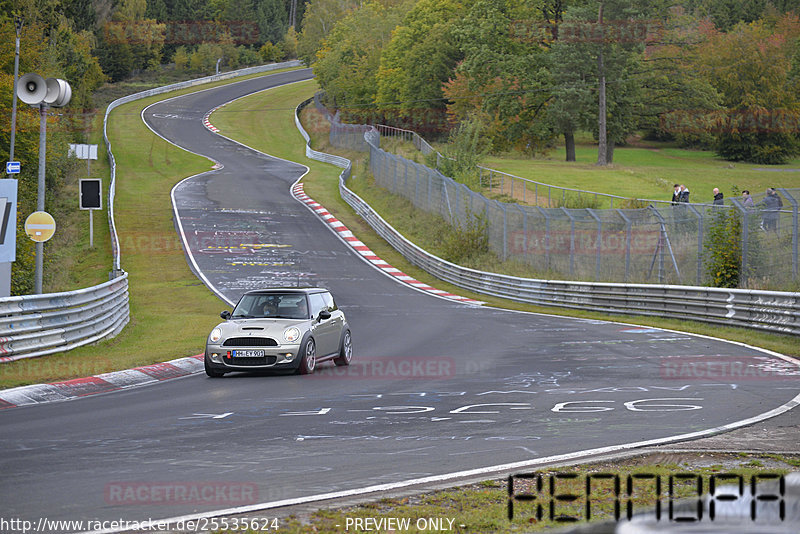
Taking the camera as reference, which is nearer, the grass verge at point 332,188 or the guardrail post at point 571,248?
the grass verge at point 332,188

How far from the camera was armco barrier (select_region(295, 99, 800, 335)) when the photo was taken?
19.9 meters

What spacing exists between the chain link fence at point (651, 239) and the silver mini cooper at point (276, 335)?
10584 millimetres

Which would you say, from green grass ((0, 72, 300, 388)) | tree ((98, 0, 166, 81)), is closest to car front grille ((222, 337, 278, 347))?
green grass ((0, 72, 300, 388))

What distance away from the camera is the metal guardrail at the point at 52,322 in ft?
50.9

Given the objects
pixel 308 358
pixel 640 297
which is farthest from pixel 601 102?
pixel 308 358

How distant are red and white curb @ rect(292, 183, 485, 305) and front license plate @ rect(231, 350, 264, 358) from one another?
16933 mm

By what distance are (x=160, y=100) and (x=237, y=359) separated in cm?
9451

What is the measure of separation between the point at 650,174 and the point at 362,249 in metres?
33.9

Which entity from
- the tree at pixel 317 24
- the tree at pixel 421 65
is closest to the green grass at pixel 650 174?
the tree at pixel 421 65

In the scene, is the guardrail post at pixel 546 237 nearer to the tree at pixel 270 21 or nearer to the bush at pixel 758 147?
the bush at pixel 758 147

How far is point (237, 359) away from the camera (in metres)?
15.2

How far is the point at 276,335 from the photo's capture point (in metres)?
15.3

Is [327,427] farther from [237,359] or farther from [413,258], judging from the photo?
[413,258]

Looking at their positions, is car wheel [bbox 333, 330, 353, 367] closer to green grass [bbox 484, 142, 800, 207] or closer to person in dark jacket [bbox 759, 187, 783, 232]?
person in dark jacket [bbox 759, 187, 783, 232]
